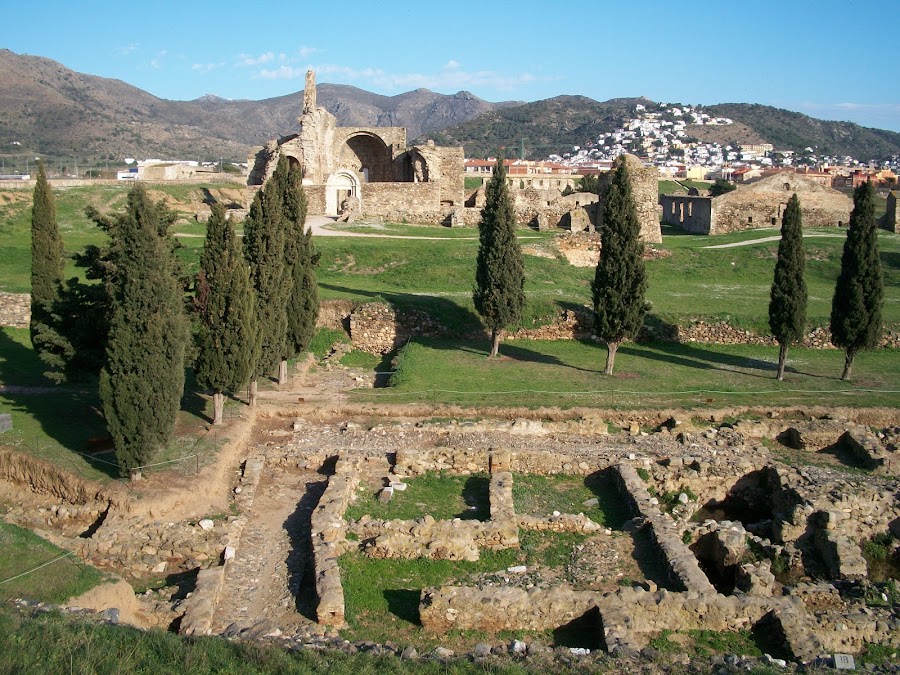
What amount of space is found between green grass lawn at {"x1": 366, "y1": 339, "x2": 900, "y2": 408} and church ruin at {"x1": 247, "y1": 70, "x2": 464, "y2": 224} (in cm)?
2015

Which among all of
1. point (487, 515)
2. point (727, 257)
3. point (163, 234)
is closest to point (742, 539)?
point (487, 515)

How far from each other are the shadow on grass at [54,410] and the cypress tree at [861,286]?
20191mm

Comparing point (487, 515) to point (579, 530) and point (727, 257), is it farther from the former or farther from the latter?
point (727, 257)

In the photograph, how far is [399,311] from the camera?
93.8ft

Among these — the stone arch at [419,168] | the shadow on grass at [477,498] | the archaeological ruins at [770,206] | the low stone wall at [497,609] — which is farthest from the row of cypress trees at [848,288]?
the stone arch at [419,168]

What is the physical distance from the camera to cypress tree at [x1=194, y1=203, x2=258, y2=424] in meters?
17.8

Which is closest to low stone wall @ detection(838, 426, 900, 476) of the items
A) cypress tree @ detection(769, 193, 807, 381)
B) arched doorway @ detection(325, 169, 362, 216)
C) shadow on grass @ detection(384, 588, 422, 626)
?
cypress tree @ detection(769, 193, 807, 381)

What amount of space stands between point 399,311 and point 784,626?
1914 cm

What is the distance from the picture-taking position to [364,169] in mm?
57781

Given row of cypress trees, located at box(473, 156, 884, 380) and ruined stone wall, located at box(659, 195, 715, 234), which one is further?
ruined stone wall, located at box(659, 195, 715, 234)

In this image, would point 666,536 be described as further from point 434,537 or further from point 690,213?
point 690,213

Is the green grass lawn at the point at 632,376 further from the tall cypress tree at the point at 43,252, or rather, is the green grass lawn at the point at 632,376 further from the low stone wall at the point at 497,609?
the low stone wall at the point at 497,609

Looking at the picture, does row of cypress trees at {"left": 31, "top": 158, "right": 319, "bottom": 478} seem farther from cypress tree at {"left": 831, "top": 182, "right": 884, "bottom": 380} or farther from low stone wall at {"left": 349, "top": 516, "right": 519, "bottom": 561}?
cypress tree at {"left": 831, "top": 182, "right": 884, "bottom": 380}

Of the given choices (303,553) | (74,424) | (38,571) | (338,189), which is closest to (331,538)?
(303,553)
